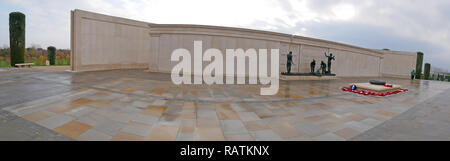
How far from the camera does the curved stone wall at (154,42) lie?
16.1m

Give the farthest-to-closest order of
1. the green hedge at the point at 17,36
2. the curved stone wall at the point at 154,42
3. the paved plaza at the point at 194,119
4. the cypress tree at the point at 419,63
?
the cypress tree at the point at 419,63 < the green hedge at the point at 17,36 < the curved stone wall at the point at 154,42 < the paved plaza at the point at 194,119

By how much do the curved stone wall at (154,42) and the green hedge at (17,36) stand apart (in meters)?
7.89

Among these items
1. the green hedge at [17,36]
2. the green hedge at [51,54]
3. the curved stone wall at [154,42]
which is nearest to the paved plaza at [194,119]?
the curved stone wall at [154,42]

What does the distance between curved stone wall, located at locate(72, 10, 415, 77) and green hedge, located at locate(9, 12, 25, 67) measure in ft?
25.9

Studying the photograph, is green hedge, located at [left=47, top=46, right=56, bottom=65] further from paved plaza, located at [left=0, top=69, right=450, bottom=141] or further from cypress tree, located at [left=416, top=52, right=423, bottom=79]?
cypress tree, located at [left=416, top=52, right=423, bottom=79]

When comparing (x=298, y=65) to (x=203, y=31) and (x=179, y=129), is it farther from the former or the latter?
(x=179, y=129)

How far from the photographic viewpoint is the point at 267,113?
19.4 ft

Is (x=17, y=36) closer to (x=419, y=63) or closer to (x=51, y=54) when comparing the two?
(x=51, y=54)

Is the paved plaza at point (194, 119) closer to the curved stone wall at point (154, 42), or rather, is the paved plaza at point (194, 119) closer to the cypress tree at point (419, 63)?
the curved stone wall at point (154, 42)

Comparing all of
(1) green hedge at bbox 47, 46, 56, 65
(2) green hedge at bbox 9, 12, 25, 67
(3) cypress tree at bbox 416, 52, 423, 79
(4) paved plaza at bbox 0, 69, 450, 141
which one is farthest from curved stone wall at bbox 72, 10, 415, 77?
(3) cypress tree at bbox 416, 52, 423, 79

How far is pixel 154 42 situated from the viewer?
684 inches

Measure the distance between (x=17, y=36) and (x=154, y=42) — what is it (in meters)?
13.6
